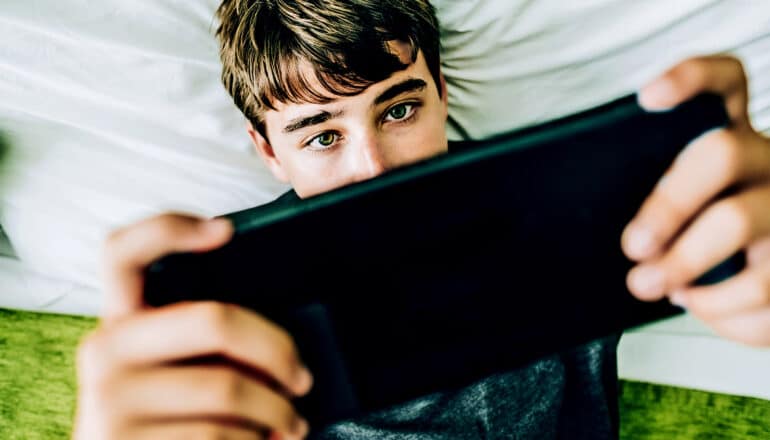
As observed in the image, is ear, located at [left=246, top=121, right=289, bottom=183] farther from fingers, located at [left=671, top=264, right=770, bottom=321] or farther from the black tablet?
fingers, located at [left=671, top=264, right=770, bottom=321]

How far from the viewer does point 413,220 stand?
38 centimetres

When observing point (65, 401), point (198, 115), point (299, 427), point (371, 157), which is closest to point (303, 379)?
point (299, 427)

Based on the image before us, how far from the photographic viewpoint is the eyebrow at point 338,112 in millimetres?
698

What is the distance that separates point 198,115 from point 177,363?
0.67m

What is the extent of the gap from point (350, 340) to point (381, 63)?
0.43 m

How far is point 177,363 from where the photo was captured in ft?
1.13

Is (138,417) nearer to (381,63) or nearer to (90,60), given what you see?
(381,63)

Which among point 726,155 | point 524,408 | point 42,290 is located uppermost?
point 42,290

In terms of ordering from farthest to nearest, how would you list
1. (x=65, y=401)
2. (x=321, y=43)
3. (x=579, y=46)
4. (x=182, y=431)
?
(x=65, y=401) → (x=579, y=46) → (x=321, y=43) → (x=182, y=431)

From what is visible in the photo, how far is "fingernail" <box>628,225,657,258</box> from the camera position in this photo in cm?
38

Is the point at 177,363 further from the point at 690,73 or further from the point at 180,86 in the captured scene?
the point at 180,86

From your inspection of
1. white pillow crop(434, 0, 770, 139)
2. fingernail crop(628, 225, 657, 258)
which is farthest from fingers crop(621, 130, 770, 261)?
white pillow crop(434, 0, 770, 139)

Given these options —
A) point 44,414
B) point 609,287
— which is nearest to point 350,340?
point 609,287

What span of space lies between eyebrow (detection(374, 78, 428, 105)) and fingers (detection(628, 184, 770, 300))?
0.44 meters
